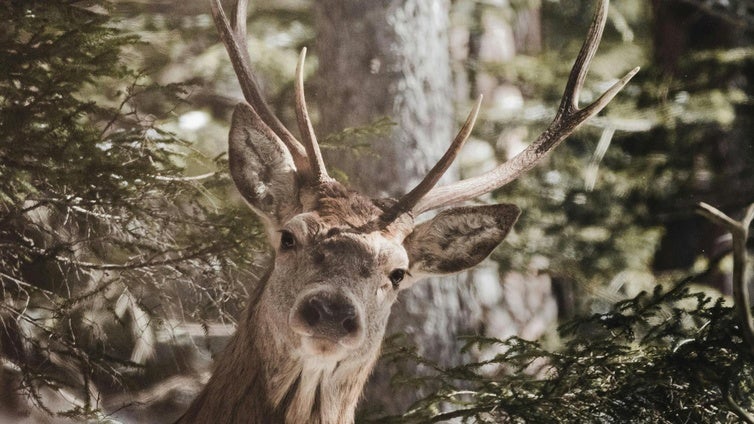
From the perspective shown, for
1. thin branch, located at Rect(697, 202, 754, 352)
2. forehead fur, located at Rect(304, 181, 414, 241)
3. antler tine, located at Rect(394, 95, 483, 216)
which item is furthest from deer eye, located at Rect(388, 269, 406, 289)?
thin branch, located at Rect(697, 202, 754, 352)

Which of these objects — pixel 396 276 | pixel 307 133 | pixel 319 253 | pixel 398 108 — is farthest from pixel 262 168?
pixel 398 108

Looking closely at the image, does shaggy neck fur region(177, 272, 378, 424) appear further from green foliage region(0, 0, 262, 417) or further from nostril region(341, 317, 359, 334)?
green foliage region(0, 0, 262, 417)

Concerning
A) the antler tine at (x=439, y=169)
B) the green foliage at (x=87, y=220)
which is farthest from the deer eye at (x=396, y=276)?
the green foliage at (x=87, y=220)

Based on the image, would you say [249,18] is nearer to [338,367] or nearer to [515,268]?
[515,268]

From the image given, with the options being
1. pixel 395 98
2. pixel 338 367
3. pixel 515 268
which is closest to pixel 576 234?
pixel 515 268

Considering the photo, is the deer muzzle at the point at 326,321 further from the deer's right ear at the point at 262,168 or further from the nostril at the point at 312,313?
the deer's right ear at the point at 262,168

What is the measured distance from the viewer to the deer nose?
5059 mm

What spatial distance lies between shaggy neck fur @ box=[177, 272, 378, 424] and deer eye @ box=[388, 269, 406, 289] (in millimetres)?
418

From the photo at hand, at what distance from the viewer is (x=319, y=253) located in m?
5.46

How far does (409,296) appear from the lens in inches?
328

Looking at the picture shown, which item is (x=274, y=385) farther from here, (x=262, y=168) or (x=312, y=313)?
(x=262, y=168)

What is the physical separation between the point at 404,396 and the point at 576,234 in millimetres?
3883

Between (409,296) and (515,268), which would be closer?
(409,296)

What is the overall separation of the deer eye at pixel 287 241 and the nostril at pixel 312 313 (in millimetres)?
602
